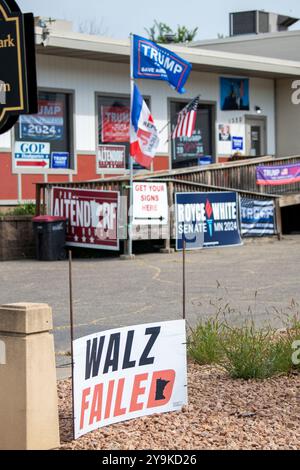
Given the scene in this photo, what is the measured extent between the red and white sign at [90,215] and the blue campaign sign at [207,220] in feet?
5.48

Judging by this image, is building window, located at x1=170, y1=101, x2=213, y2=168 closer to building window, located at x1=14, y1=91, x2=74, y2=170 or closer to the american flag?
building window, located at x1=14, y1=91, x2=74, y2=170

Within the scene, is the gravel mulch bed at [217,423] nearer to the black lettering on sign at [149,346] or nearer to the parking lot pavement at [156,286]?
the black lettering on sign at [149,346]

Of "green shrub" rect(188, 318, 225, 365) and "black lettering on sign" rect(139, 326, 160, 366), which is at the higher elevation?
"black lettering on sign" rect(139, 326, 160, 366)

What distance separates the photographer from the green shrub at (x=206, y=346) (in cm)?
838

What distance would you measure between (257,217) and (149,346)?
16.5 m

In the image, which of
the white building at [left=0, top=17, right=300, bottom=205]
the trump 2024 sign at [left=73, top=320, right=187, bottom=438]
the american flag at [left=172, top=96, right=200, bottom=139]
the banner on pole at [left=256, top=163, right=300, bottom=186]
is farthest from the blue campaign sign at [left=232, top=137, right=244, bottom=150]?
the trump 2024 sign at [left=73, top=320, right=187, bottom=438]

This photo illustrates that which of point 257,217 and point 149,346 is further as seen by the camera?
point 257,217

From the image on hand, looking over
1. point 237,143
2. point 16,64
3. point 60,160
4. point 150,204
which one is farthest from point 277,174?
point 16,64

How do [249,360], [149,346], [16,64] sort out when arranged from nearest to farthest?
[16,64] < [149,346] < [249,360]

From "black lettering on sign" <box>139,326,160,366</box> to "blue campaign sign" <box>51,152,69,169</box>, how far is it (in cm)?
1740

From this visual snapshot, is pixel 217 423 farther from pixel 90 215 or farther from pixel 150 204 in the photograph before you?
pixel 150 204

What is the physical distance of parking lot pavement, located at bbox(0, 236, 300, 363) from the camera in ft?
39.7

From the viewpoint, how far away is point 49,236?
63.7 feet

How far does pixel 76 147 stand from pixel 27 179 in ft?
6.11
